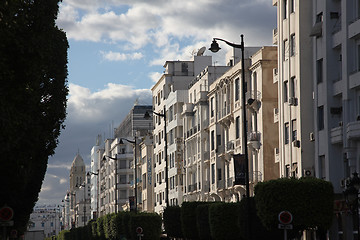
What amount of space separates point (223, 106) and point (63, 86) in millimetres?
37839

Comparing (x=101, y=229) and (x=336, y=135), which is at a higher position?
(x=336, y=135)

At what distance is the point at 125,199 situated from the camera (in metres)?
158

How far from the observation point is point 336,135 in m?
45.9

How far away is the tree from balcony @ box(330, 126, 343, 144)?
14754 millimetres

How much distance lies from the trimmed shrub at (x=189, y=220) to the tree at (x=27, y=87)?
A: 22164 mm

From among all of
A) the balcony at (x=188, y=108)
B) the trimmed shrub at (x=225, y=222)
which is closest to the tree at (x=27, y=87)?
the trimmed shrub at (x=225, y=222)

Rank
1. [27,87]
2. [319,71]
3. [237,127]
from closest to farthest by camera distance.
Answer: [27,87] < [319,71] < [237,127]

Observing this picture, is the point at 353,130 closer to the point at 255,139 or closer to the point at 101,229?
the point at 255,139

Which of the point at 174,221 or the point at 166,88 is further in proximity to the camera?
the point at 166,88

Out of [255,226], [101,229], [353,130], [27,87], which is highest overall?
[27,87]

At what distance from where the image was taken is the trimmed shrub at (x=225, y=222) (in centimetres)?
5591

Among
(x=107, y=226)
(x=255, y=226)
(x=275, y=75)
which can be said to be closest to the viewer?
(x=255, y=226)

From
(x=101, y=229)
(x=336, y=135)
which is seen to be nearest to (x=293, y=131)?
(x=336, y=135)

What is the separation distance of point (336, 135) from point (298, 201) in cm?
549
